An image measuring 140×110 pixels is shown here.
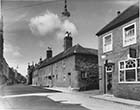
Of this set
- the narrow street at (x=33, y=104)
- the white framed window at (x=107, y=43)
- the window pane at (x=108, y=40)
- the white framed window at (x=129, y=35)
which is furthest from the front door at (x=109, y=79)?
Result: the narrow street at (x=33, y=104)

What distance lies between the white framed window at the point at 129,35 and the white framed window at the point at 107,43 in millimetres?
1857

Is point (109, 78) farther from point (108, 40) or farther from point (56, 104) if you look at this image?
point (56, 104)

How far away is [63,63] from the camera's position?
101ft

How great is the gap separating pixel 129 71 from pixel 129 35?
269 cm

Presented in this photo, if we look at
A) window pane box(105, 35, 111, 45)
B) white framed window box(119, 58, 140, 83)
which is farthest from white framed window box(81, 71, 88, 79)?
white framed window box(119, 58, 140, 83)

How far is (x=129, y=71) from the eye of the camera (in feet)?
43.9

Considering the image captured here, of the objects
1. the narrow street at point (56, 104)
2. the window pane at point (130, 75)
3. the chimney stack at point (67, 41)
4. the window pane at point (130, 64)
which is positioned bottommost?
the narrow street at point (56, 104)

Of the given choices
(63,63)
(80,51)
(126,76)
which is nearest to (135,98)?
(126,76)

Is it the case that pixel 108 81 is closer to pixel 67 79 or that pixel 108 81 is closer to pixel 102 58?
pixel 102 58

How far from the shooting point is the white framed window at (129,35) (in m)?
13.1

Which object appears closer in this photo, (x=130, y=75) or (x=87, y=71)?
(x=130, y=75)

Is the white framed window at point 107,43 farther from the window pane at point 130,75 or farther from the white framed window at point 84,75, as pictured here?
the white framed window at point 84,75

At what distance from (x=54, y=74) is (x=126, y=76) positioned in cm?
2379

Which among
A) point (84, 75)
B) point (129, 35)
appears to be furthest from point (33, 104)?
point (84, 75)
